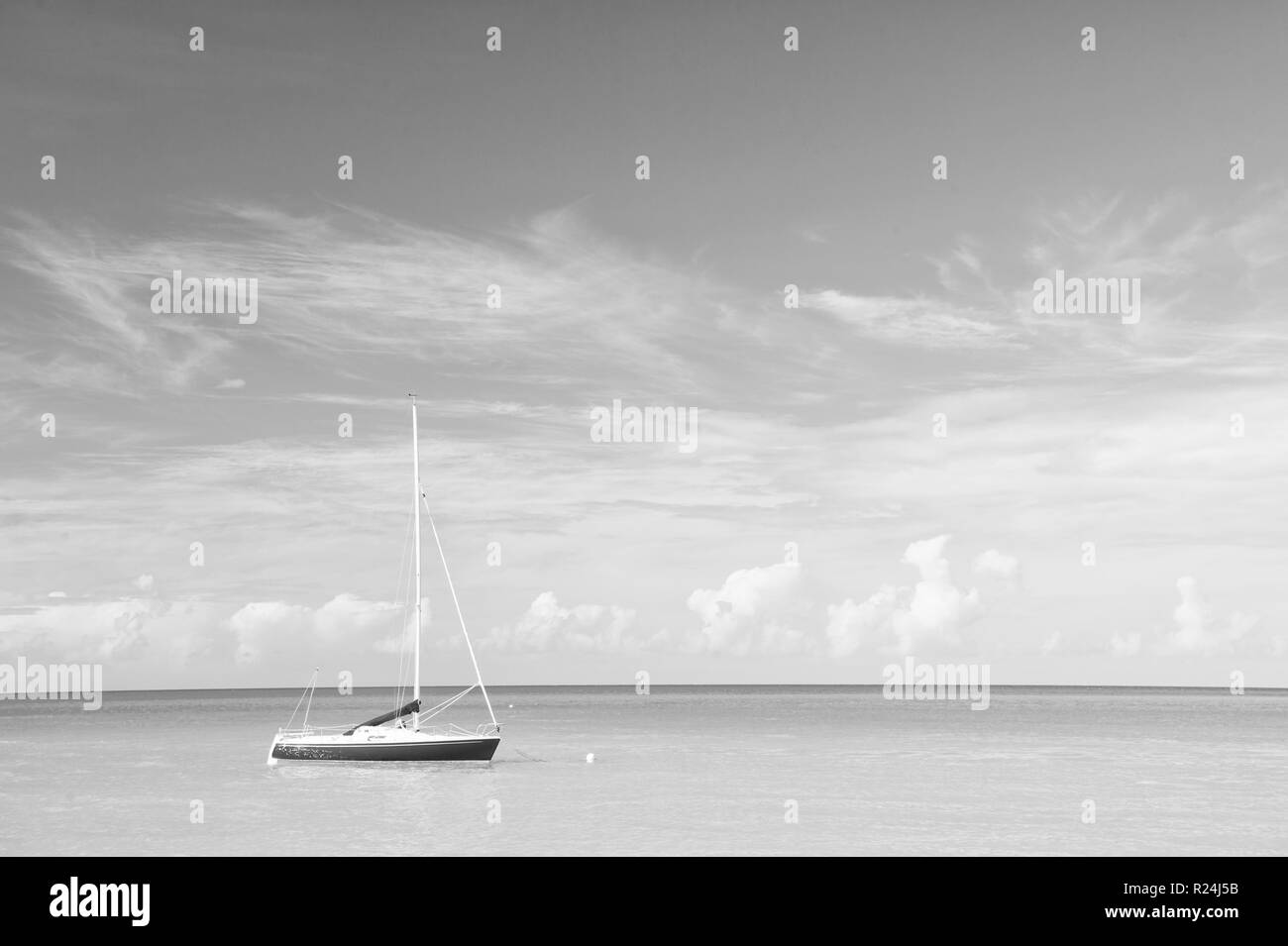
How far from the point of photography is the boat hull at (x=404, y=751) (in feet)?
177

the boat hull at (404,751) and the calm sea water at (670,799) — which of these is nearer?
the calm sea water at (670,799)

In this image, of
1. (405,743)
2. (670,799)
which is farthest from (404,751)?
A: (670,799)

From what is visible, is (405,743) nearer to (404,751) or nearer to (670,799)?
(404,751)

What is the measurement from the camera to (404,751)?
2132 inches

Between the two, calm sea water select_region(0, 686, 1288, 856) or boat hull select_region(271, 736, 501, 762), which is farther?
boat hull select_region(271, 736, 501, 762)

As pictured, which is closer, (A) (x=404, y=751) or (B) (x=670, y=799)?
(B) (x=670, y=799)

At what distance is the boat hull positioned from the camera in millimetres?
53844

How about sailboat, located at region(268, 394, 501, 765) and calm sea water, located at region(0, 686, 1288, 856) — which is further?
sailboat, located at region(268, 394, 501, 765)
